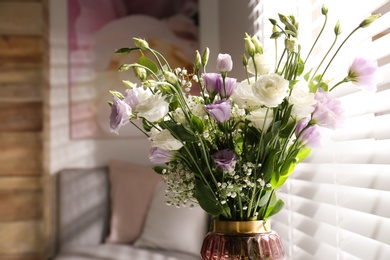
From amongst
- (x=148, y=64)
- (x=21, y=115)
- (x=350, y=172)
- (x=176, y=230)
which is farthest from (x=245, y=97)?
(x=21, y=115)

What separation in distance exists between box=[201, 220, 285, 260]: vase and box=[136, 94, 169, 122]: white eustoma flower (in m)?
0.30

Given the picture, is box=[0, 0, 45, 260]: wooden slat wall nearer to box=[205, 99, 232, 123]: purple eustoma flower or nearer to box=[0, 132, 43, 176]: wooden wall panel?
box=[0, 132, 43, 176]: wooden wall panel

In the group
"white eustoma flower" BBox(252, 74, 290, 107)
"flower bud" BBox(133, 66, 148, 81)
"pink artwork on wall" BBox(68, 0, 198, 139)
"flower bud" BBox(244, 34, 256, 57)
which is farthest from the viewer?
"pink artwork on wall" BBox(68, 0, 198, 139)

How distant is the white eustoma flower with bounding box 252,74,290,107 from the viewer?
100 centimetres

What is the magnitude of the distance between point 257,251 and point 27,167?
2469 millimetres

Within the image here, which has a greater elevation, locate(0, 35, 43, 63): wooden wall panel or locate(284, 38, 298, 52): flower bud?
locate(0, 35, 43, 63): wooden wall panel

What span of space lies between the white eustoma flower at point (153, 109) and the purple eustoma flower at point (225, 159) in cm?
15

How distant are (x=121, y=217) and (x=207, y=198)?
2.22 metres

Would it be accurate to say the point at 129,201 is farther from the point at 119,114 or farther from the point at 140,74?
the point at 119,114

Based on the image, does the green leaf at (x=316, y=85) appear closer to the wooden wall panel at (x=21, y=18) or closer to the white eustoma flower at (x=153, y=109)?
the white eustoma flower at (x=153, y=109)

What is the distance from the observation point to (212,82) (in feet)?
3.75

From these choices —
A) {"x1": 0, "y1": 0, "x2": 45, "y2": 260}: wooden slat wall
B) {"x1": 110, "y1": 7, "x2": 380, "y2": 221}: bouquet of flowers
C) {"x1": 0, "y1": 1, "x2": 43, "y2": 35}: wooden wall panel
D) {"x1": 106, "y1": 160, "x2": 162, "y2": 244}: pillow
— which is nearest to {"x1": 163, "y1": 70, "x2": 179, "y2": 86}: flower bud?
{"x1": 110, "y1": 7, "x2": 380, "y2": 221}: bouquet of flowers

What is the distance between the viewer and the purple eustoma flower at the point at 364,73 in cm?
104

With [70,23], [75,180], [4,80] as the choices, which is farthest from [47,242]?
[70,23]
